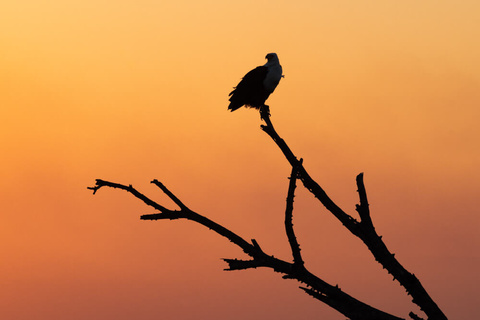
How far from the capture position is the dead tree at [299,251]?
698 cm

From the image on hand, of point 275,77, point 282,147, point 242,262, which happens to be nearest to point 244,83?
point 275,77

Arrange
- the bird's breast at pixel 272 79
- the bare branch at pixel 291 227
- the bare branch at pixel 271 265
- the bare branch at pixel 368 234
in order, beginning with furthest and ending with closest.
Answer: the bird's breast at pixel 272 79, the bare branch at pixel 291 227, the bare branch at pixel 368 234, the bare branch at pixel 271 265

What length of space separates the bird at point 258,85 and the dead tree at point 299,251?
31.4ft

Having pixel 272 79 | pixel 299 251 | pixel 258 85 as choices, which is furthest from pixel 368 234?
pixel 258 85

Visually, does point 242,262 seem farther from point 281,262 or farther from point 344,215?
point 344,215

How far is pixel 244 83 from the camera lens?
17.9 meters

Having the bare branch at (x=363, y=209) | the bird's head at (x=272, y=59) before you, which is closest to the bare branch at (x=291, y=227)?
the bare branch at (x=363, y=209)

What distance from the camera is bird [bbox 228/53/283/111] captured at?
1752 centimetres

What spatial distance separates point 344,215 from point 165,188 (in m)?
2.19

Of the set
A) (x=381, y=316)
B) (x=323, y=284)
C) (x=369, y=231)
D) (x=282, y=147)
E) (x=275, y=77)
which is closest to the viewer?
(x=381, y=316)

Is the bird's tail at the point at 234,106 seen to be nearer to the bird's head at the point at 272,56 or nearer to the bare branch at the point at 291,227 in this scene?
the bird's head at the point at 272,56

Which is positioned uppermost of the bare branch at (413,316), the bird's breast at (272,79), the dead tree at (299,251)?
the bird's breast at (272,79)

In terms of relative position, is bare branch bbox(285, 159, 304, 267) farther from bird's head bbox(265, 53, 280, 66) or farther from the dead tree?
bird's head bbox(265, 53, 280, 66)

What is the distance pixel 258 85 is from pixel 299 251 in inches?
418
